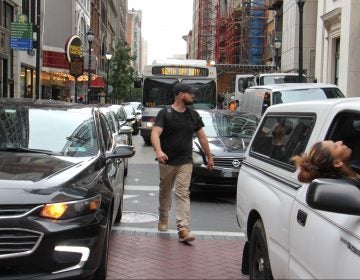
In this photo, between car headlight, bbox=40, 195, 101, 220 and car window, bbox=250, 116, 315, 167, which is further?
car headlight, bbox=40, 195, 101, 220

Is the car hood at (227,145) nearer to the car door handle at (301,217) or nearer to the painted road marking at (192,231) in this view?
the painted road marking at (192,231)

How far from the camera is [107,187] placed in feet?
17.9

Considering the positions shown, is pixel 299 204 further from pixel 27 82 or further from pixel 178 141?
pixel 27 82

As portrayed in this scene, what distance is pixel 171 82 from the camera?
21.8m

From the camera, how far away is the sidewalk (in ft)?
19.4

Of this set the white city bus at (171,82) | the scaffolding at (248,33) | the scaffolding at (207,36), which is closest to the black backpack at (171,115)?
the white city bus at (171,82)

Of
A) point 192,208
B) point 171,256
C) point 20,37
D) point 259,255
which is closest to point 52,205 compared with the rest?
point 259,255

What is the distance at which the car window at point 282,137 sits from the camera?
4.14 metres

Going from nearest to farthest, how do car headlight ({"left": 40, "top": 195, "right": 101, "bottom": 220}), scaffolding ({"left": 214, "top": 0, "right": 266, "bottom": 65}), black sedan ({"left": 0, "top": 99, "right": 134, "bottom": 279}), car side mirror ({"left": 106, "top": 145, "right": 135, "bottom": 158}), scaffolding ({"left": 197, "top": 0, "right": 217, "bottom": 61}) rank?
1. black sedan ({"left": 0, "top": 99, "right": 134, "bottom": 279})
2. car headlight ({"left": 40, "top": 195, "right": 101, "bottom": 220})
3. car side mirror ({"left": 106, "top": 145, "right": 135, "bottom": 158})
4. scaffolding ({"left": 214, "top": 0, "right": 266, "bottom": 65})
5. scaffolding ({"left": 197, "top": 0, "right": 217, "bottom": 61})

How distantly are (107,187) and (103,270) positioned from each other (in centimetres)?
80

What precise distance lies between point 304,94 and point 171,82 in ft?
24.2

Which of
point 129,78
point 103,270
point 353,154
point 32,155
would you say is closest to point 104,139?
point 32,155

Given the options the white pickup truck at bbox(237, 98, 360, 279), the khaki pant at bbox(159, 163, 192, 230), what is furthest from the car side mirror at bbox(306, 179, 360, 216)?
the khaki pant at bbox(159, 163, 192, 230)

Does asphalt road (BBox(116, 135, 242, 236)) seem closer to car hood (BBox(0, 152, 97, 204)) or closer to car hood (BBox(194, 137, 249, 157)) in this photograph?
car hood (BBox(194, 137, 249, 157))
